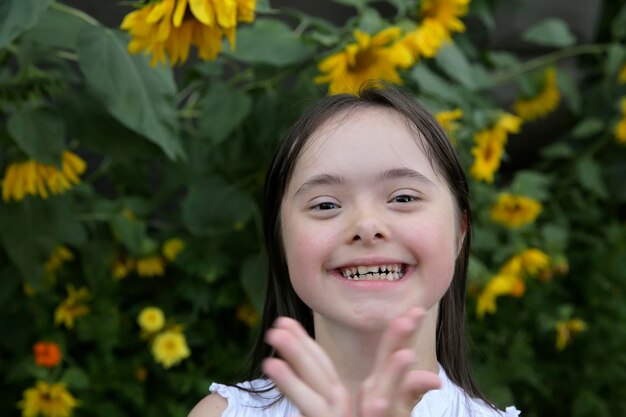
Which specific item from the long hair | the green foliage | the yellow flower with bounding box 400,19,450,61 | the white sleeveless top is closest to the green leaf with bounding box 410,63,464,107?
the green foliage

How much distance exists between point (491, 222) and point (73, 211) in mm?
908

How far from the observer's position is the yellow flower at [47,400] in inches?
73.2

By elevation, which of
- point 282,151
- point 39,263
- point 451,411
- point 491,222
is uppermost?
point 282,151

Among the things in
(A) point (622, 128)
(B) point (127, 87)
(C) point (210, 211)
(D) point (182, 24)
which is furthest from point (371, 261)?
(A) point (622, 128)

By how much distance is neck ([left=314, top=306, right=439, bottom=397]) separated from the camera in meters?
1.04

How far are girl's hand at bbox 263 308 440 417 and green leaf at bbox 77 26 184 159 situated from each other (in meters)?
0.82

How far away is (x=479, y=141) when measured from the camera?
6.79 feet

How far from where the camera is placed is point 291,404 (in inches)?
45.6

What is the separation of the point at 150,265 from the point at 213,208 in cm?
22

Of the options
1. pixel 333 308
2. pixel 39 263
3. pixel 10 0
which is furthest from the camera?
pixel 39 263

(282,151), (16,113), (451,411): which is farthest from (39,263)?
→ (451,411)

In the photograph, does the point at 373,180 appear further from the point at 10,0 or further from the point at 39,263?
the point at 39,263

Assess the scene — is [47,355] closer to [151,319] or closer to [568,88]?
[151,319]

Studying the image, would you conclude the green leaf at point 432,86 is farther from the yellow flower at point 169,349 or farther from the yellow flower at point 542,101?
the yellow flower at point 169,349
